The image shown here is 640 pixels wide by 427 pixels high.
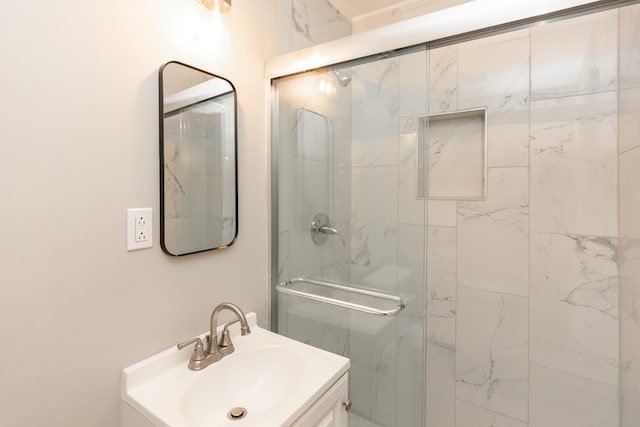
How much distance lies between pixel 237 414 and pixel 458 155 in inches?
65.2

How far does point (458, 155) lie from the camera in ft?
5.89

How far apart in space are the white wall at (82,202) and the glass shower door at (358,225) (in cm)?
48

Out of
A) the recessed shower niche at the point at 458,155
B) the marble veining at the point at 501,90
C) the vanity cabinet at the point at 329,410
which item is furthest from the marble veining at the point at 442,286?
the vanity cabinet at the point at 329,410

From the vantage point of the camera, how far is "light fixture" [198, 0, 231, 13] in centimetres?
114

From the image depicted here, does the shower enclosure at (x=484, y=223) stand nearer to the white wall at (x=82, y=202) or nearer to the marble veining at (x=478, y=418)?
the marble veining at (x=478, y=418)

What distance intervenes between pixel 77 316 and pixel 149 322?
0.69ft

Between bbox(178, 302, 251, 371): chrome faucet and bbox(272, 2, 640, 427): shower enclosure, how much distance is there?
1.31 ft

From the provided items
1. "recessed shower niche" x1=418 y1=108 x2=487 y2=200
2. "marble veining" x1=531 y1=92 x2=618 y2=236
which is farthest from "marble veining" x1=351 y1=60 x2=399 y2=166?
"marble veining" x1=531 y1=92 x2=618 y2=236

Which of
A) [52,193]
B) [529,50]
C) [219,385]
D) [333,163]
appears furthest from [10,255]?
[529,50]

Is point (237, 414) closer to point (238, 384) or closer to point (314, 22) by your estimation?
point (238, 384)

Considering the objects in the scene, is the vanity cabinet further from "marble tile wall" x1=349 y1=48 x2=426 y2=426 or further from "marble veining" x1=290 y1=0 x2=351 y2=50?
"marble veining" x1=290 y1=0 x2=351 y2=50

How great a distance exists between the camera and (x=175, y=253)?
107 centimetres

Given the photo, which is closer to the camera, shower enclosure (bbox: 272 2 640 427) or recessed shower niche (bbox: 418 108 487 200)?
shower enclosure (bbox: 272 2 640 427)

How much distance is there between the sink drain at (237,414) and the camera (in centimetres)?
93
